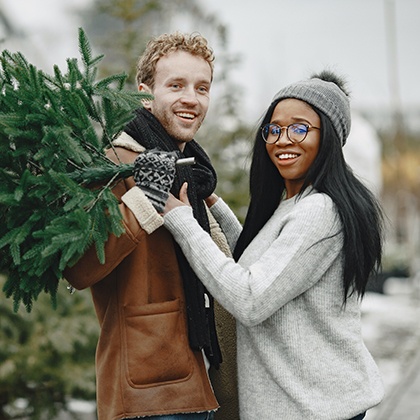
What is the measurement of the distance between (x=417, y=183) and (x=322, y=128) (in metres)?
33.4

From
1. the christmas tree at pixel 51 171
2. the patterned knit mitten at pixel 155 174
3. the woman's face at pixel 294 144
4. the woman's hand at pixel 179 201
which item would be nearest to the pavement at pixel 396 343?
the woman's face at pixel 294 144

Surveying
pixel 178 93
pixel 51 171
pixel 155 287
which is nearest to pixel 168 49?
pixel 178 93

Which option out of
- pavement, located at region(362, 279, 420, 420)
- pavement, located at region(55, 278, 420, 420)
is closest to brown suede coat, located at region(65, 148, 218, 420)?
pavement, located at region(55, 278, 420, 420)

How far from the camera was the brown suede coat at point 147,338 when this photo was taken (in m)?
2.47

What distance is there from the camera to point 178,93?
2664 millimetres

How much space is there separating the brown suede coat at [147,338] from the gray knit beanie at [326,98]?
1.90 ft

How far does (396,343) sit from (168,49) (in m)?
8.26

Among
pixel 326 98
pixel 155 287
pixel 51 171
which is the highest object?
pixel 326 98

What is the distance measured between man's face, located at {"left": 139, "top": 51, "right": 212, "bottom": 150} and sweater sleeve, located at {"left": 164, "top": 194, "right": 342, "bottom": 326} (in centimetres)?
34

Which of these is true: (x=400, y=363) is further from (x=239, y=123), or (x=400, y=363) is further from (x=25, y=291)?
(x=25, y=291)

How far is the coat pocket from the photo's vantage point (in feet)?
8.12

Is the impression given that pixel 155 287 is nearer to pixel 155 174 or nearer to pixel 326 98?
pixel 155 174

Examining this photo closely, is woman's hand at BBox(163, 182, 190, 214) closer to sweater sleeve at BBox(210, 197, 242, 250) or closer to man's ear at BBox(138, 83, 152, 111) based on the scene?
man's ear at BBox(138, 83, 152, 111)

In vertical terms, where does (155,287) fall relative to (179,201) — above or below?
below
